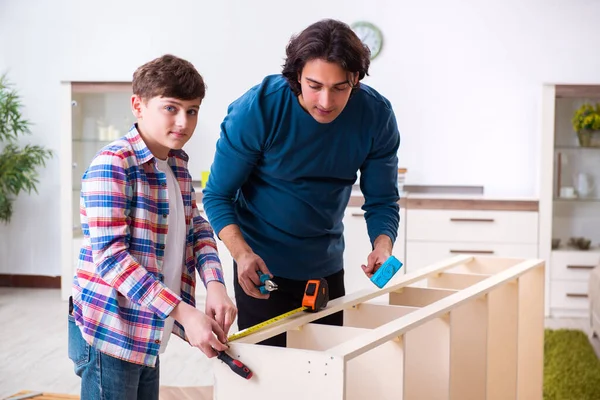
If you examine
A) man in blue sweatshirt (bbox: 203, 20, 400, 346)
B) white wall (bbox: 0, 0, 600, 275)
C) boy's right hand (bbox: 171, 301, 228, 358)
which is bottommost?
boy's right hand (bbox: 171, 301, 228, 358)

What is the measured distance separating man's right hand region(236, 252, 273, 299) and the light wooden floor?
1882 millimetres

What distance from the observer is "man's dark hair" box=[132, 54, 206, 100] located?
1594 millimetres

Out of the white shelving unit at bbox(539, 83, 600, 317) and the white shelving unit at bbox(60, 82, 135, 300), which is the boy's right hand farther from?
the white shelving unit at bbox(60, 82, 135, 300)

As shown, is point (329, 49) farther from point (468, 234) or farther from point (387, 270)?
point (468, 234)

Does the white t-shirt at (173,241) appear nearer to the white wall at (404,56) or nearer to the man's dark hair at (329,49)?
the man's dark hair at (329,49)

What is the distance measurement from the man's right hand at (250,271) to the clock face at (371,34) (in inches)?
154

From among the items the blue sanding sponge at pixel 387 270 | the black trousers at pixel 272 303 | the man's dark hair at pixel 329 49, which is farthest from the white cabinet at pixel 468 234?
the man's dark hair at pixel 329 49

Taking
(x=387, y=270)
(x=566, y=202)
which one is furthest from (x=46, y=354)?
(x=566, y=202)

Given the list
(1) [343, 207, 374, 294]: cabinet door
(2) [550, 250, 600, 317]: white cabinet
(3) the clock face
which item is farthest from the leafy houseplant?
(2) [550, 250, 600, 317]: white cabinet

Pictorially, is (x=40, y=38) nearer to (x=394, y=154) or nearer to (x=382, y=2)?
(x=382, y=2)

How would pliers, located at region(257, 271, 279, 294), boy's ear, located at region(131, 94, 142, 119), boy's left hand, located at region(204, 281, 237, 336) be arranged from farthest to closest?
pliers, located at region(257, 271, 279, 294) < boy's ear, located at region(131, 94, 142, 119) < boy's left hand, located at region(204, 281, 237, 336)

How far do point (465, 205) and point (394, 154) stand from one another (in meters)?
2.96

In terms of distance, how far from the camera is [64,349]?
4133mm

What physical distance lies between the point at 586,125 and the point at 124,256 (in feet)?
13.8
